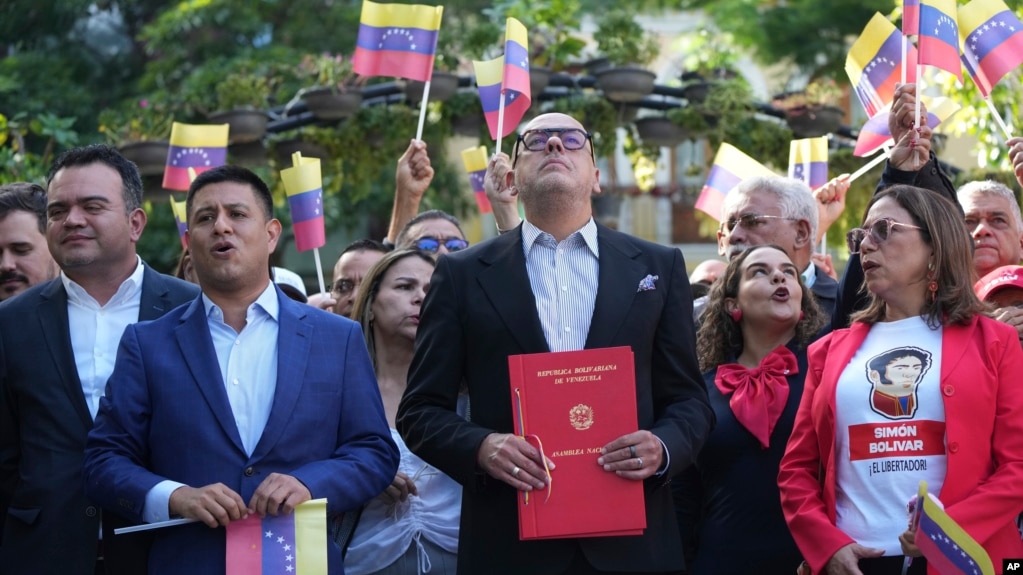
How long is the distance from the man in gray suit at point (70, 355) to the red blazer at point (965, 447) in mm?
2056

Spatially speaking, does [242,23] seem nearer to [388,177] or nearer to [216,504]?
[388,177]

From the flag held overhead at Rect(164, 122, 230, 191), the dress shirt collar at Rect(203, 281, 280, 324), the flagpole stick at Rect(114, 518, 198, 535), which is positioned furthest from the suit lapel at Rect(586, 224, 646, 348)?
the flag held overhead at Rect(164, 122, 230, 191)

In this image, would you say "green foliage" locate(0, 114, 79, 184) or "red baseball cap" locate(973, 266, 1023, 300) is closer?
"red baseball cap" locate(973, 266, 1023, 300)

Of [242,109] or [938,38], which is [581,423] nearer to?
[938,38]

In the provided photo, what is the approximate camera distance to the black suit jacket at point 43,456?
15.0 feet

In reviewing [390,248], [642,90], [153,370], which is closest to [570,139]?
[153,370]

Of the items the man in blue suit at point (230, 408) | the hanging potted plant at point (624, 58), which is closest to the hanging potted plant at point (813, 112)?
the hanging potted plant at point (624, 58)

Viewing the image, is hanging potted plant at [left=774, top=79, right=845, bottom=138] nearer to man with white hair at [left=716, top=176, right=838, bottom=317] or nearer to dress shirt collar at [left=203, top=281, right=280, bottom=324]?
man with white hair at [left=716, top=176, right=838, bottom=317]

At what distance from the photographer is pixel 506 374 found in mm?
4207

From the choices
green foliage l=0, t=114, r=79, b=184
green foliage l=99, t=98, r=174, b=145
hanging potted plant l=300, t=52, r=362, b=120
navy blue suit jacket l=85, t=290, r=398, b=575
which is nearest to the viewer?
navy blue suit jacket l=85, t=290, r=398, b=575

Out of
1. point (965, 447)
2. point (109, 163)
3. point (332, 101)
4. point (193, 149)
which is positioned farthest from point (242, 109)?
point (965, 447)

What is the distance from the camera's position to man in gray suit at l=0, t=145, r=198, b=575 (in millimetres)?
4582

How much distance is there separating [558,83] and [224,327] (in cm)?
637

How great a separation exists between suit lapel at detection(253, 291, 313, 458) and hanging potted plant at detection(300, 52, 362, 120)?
5.72 meters
